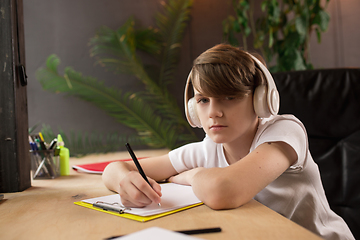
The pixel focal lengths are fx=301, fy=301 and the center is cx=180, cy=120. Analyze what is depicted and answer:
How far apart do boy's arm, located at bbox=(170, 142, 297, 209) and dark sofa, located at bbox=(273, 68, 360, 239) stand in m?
0.47

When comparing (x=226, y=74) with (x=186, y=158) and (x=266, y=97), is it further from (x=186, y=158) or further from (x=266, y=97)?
(x=186, y=158)

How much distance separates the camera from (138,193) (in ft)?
2.15

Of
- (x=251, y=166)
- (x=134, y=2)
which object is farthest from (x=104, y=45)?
(x=251, y=166)

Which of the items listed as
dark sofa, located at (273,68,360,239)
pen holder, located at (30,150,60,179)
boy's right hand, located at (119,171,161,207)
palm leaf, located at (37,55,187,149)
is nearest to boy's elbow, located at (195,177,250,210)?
boy's right hand, located at (119,171,161,207)

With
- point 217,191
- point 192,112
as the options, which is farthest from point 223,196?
point 192,112

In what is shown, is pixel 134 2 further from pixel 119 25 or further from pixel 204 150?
pixel 204 150

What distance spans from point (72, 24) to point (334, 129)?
229 centimetres

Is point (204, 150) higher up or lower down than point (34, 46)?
lower down

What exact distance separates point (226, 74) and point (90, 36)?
2136 millimetres

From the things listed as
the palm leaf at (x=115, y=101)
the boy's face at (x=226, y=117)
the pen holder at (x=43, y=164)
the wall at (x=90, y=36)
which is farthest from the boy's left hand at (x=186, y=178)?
the wall at (x=90, y=36)

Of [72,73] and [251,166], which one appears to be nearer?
[251,166]

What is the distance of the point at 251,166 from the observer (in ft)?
2.34

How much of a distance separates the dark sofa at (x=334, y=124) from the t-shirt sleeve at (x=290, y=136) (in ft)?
1.27

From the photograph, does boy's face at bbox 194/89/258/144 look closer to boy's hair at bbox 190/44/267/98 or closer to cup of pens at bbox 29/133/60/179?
boy's hair at bbox 190/44/267/98
